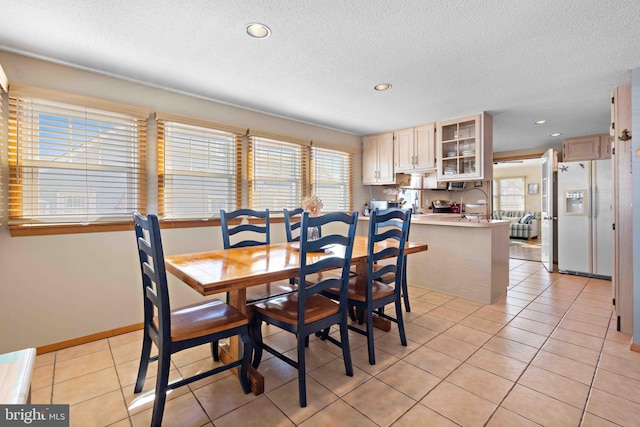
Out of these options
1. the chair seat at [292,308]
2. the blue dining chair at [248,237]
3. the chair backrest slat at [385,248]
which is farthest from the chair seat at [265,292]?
the chair backrest slat at [385,248]

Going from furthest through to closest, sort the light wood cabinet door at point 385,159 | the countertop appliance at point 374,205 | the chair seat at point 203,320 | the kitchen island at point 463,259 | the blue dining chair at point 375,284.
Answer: the countertop appliance at point 374,205
the light wood cabinet door at point 385,159
the kitchen island at point 463,259
the blue dining chair at point 375,284
the chair seat at point 203,320

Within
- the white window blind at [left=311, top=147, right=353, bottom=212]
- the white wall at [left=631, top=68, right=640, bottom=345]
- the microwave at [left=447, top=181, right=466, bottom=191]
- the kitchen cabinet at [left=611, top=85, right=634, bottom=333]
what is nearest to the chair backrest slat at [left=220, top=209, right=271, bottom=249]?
the white window blind at [left=311, top=147, right=353, bottom=212]

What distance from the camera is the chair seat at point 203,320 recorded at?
5.09ft

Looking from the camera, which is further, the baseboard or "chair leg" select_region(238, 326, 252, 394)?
the baseboard

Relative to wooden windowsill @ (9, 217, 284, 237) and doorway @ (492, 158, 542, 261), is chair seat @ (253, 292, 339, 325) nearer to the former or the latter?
wooden windowsill @ (9, 217, 284, 237)

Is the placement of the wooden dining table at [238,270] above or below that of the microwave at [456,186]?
below

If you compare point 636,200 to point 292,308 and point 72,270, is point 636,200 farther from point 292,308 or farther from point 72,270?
point 72,270

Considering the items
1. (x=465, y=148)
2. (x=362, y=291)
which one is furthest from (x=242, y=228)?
(x=465, y=148)

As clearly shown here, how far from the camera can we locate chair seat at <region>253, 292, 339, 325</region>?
178 cm

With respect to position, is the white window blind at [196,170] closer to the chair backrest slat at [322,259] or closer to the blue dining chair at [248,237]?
the blue dining chair at [248,237]

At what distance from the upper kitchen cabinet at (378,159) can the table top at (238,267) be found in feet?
7.78

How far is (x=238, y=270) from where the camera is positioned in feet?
5.63

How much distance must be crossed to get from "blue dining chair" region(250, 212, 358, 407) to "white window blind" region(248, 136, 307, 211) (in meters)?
1.83

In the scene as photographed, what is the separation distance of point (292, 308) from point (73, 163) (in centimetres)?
219
